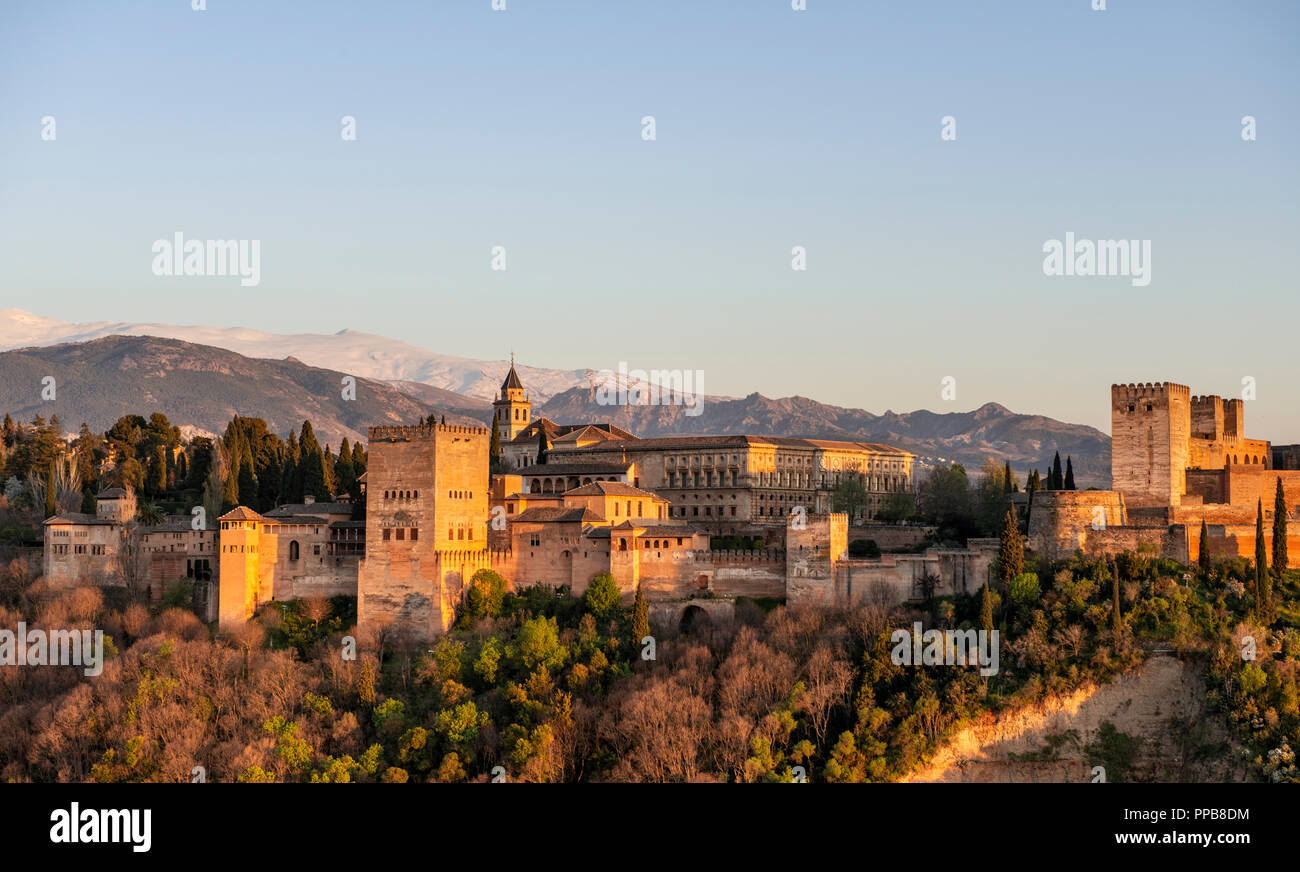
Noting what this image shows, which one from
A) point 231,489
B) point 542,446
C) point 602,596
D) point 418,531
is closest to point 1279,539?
point 602,596

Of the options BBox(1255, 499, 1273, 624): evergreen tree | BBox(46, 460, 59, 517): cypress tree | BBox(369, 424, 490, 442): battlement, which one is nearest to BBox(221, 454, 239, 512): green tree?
BBox(46, 460, 59, 517): cypress tree

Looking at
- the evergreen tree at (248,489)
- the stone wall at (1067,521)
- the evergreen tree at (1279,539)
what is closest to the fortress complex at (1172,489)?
the stone wall at (1067,521)

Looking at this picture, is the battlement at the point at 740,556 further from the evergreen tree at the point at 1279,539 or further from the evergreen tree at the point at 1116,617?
the evergreen tree at the point at 1279,539

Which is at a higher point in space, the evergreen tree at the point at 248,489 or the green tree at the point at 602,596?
the evergreen tree at the point at 248,489

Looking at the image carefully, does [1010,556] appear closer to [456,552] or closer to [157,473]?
[456,552]

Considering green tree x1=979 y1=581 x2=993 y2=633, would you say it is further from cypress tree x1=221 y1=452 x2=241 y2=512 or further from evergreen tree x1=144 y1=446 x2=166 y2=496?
evergreen tree x1=144 y1=446 x2=166 y2=496
